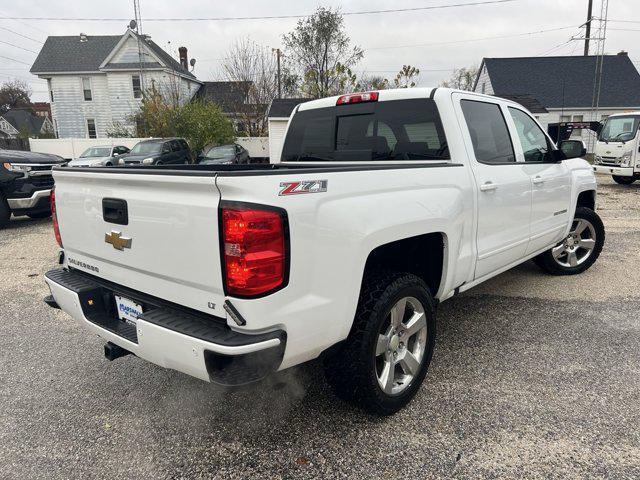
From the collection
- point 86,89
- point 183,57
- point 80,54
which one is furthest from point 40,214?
point 183,57

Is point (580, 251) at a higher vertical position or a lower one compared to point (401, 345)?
lower

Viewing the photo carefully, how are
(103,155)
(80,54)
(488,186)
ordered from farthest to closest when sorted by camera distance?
(80,54), (103,155), (488,186)

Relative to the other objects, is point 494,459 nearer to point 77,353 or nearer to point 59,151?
point 77,353

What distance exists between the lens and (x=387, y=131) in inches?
139

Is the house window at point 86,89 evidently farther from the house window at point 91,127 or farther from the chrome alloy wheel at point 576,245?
the chrome alloy wheel at point 576,245

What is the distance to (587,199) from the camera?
5375 millimetres

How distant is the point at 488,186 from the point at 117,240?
2473mm

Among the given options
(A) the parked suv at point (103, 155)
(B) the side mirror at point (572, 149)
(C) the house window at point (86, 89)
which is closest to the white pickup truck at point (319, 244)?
(B) the side mirror at point (572, 149)

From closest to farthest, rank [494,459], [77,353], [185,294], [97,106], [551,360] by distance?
[185,294], [494,459], [551,360], [77,353], [97,106]

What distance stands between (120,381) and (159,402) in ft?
1.53

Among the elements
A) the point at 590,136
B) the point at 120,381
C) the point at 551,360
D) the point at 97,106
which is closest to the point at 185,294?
the point at 120,381

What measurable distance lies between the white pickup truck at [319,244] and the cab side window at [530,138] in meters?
0.12

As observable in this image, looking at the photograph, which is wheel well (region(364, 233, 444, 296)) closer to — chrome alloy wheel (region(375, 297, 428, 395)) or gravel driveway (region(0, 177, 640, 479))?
chrome alloy wheel (region(375, 297, 428, 395))

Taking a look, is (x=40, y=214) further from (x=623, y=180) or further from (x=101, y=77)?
(x=101, y=77)
